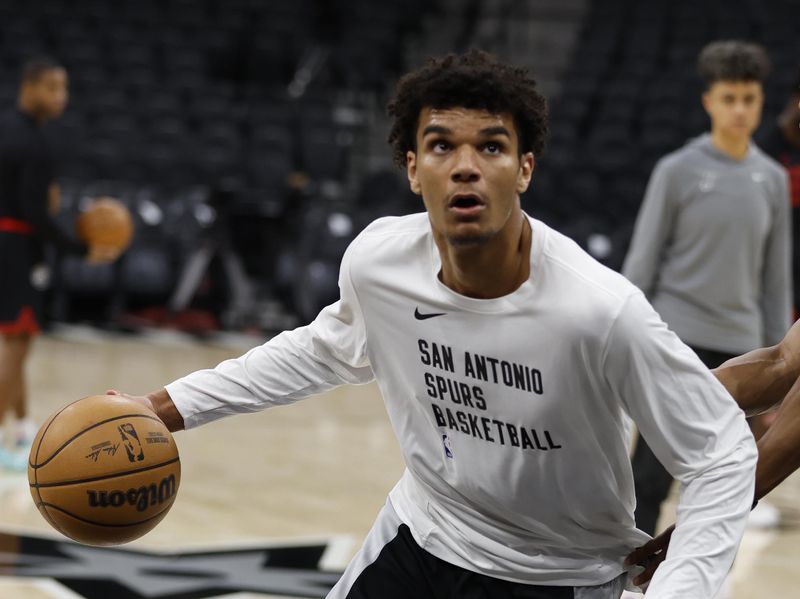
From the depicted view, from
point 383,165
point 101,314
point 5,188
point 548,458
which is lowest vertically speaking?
point 101,314

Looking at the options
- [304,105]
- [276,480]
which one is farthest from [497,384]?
[304,105]

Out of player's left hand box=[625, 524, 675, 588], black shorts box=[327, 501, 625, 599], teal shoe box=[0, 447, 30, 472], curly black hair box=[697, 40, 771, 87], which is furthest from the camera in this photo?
teal shoe box=[0, 447, 30, 472]

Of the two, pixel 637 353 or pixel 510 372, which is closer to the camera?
pixel 637 353

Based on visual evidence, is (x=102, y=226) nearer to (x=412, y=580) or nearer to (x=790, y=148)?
(x=790, y=148)

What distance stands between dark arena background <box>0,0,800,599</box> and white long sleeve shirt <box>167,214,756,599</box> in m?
2.76

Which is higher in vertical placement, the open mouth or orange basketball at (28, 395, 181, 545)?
the open mouth

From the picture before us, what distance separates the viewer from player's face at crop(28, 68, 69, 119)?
5.96m

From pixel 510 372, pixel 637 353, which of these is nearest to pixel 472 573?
pixel 510 372

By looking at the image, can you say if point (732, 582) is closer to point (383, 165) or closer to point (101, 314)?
point (101, 314)

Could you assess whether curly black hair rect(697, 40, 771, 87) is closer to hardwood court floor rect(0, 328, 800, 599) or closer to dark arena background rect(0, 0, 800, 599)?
dark arena background rect(0, 0, 800, 599)

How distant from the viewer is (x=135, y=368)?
912 cm

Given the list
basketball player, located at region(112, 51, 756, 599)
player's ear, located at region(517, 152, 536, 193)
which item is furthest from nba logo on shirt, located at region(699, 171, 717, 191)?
player's ear, located at region(517, 152, 536, 193)

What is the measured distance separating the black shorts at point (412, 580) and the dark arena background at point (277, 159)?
8.83ft

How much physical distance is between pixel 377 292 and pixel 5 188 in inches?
159
